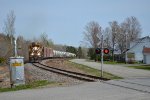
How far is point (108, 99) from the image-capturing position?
13.1 metres

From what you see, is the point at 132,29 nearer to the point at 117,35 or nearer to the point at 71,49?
the point at 117,35

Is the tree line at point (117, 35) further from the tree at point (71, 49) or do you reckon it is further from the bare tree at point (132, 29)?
the tree at point (71, 49)

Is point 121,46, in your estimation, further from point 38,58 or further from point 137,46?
point 38,58

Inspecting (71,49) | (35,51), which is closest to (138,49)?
(35,51)

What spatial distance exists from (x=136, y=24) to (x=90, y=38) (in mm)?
17172

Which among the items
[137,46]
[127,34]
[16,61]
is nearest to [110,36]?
[127,34]

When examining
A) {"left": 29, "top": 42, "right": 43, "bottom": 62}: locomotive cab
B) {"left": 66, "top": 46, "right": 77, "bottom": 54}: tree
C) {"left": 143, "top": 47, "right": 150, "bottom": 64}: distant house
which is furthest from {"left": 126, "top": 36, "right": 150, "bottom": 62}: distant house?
{"left": 66, "top": 46, "right": 77, "bottom": 54}: tree

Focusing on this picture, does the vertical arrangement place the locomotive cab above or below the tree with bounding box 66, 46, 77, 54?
below

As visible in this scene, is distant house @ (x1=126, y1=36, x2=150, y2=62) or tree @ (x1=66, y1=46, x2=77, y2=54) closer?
distant house @ (x1=126, y1=36, x2=150, y2=62)

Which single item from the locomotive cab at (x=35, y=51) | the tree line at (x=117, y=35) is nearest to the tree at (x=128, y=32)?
the tree line at (x=117, y=35)

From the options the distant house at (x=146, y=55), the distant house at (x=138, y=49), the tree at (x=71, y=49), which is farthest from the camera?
the tree at (x=71, y=49)

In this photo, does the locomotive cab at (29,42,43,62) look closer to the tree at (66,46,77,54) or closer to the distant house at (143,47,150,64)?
the distant house at (143,47,150,64)

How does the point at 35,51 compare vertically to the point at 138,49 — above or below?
below

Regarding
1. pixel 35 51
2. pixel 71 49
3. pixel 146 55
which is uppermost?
pixel 71 49
